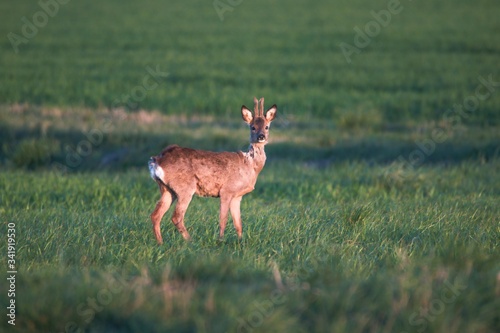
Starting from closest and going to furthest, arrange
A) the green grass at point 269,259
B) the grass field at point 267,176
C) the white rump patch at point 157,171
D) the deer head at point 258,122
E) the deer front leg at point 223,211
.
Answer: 1. the green grass at point 269,259
2. the grass field at point 267,176
3. the white rump patch at point 157,171
4. the deer front leg at point 223,211
5. the deer head at point 258,122

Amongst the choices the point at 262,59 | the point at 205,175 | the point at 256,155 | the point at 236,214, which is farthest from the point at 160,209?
the point at 262,59

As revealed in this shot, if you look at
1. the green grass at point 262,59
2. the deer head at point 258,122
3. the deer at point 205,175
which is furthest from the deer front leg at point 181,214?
the green grass at point 262,59

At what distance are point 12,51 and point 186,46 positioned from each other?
917cm

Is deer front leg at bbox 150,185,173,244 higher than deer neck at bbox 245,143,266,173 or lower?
lower

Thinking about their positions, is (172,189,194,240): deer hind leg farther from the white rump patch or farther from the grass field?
the white rump patch

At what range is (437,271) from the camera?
18.5 ft

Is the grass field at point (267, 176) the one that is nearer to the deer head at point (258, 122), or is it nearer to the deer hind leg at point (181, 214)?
the deer hind leg at point (181, 214)

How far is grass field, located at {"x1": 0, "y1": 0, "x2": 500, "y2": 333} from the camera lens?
509 cm

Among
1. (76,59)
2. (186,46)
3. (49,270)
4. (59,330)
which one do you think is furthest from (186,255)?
(186,46)

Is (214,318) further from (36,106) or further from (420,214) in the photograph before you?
(36,106)

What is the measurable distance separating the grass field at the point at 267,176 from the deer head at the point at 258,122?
3.90ft

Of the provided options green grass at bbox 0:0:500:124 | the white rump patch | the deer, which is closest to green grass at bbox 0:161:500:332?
the deer

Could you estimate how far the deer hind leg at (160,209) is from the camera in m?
8.19

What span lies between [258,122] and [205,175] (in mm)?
1096
